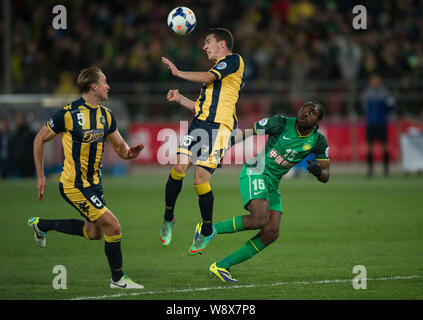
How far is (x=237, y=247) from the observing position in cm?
939

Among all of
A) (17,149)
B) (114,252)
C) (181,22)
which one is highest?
(181,22)

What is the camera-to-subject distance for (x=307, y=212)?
41.8 ft

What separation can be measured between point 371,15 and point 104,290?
19964mm

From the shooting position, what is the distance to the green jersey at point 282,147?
7.61 m

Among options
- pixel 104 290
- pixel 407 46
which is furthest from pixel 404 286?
pixel 407 46

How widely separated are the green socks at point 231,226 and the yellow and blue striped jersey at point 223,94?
4.25 ft

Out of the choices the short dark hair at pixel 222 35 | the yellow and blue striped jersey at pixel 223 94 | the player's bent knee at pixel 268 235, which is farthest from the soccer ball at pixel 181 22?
the player's bent knee at pixel 268 235

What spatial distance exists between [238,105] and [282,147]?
48.0 ft

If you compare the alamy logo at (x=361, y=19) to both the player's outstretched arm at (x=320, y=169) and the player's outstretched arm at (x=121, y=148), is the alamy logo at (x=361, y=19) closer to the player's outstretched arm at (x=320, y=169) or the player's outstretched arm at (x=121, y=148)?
the player's outstretched arm at (x=320, y=169)

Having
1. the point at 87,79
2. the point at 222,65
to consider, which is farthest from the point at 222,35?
the point at 87,79

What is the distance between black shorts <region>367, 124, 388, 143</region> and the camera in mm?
19064

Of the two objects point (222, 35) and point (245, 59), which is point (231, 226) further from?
point (245, 59)

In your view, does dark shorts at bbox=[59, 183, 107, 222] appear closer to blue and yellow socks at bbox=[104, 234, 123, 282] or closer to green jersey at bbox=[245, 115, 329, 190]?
blue and yellow socks at bbox=[104, 234, 123, 282]
